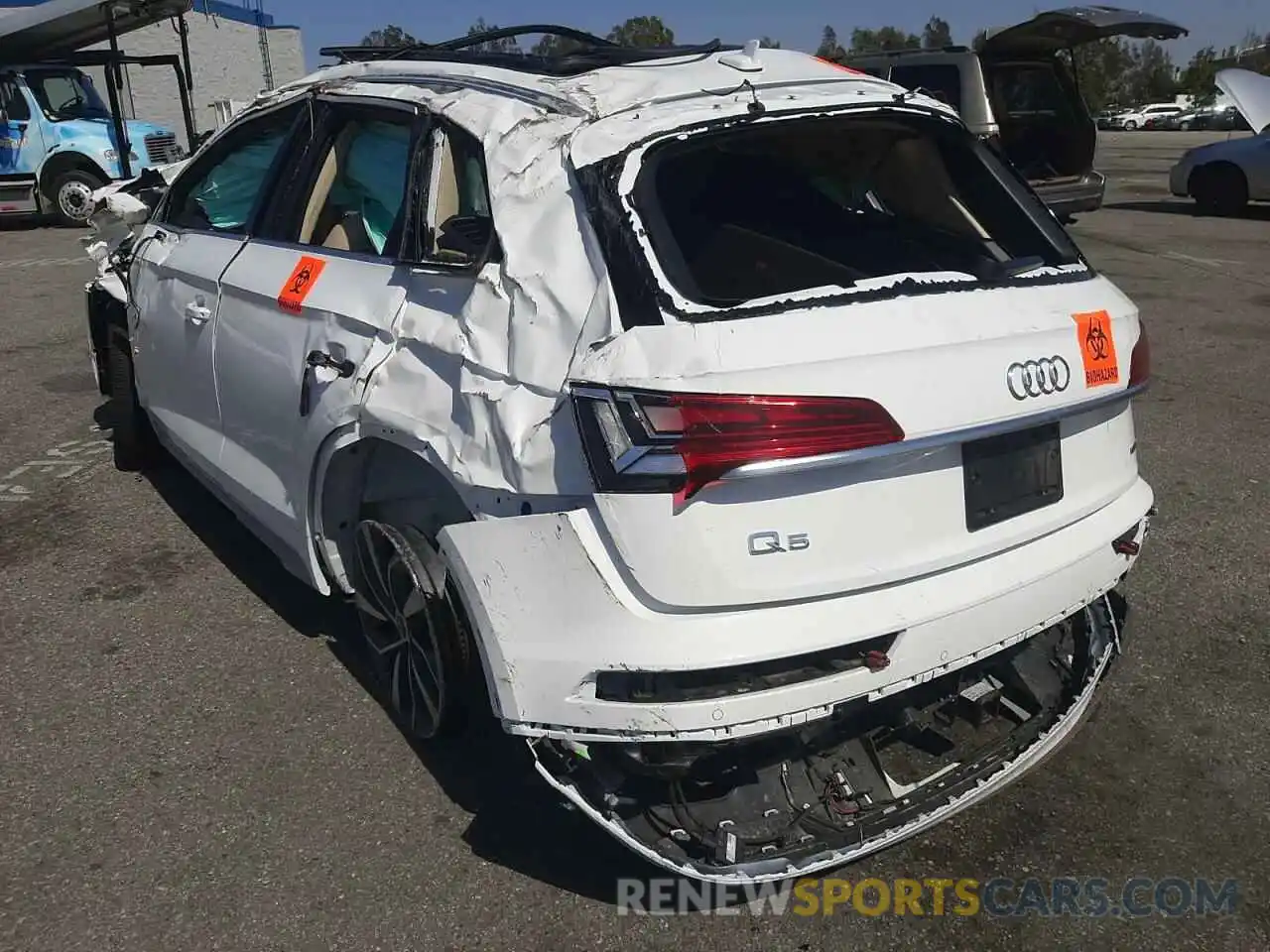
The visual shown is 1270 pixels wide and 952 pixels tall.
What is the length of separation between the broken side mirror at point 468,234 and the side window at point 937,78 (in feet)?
30.1

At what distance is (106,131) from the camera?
17.1 m

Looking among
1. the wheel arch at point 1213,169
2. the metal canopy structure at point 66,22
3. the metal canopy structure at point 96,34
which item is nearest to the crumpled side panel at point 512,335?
the metal canopy structure at point 96,34

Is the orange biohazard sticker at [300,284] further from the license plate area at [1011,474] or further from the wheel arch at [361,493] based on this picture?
the license plate area at [1011,474]

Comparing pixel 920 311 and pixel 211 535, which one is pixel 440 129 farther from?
pixel 211 535

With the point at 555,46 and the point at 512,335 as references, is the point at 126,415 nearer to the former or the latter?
the point at 555,46

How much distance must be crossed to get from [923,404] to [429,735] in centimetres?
165

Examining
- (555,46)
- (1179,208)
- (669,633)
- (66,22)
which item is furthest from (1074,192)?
(66,22)

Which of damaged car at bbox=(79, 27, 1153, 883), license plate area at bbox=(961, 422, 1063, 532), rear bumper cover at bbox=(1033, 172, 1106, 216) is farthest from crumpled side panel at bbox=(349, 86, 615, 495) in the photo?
A: rear bumper cover at bbox=(1033, 172, 1106, 216)

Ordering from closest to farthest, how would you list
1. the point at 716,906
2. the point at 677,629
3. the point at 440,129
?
the point at 677,629 → the point at 716,906 → the point at 440,129

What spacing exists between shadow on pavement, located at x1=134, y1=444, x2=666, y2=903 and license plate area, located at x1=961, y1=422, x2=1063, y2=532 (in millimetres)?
1139

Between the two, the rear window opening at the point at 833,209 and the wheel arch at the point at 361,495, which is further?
the wheel arch at the point at 361,495

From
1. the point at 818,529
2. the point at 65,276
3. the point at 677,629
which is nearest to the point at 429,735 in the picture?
the point at 677,629

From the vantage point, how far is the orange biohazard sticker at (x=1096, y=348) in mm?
2615

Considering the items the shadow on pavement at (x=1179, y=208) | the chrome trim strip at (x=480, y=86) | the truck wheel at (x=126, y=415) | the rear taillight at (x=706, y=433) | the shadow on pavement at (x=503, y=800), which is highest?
the chrome trim strip at (x=480, y=86)
